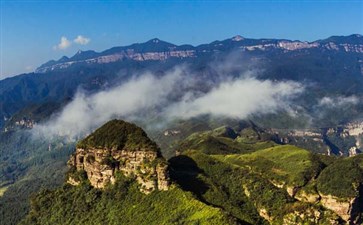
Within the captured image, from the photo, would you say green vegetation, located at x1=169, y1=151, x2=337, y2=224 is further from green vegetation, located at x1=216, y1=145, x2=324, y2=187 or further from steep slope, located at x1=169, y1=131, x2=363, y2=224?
green vegetation, located at x1=216, y1=145, x2=324, y2=187

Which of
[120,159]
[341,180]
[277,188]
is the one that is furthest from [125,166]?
[341,180]

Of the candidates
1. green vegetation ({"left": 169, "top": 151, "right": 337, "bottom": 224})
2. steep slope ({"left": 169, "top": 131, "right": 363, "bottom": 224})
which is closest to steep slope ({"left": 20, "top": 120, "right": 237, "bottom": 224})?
steep slope ({"left": 169, "top": 131, "right": 363, "bottom": 224})

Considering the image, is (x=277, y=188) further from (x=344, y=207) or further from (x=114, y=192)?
(x=114, y=192)

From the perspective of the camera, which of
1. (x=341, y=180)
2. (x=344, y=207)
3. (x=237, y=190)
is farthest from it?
(x=237, y=190)

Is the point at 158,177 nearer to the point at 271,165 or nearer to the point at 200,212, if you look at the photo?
the point at 200,212

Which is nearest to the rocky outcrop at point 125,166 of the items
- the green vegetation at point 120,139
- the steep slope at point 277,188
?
the green vegetation at point 120,139
